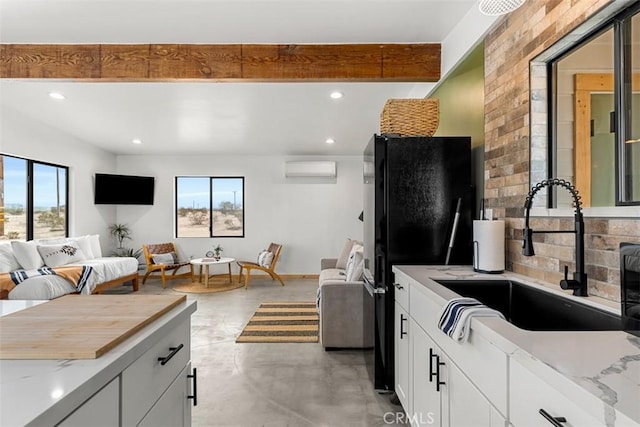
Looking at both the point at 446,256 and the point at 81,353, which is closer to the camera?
the point at 81,353

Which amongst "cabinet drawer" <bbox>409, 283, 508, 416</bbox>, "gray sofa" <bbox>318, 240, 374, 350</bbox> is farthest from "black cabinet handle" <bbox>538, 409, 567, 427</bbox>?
"gray sofa" <bbox>318, 240, 374, 350</bbox>

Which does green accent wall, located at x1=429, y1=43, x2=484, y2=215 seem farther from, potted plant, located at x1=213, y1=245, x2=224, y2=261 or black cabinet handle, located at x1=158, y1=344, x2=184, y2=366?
potted plant, located at x1=213, y1=245, x2=224, y2=261

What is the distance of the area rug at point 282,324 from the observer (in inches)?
142

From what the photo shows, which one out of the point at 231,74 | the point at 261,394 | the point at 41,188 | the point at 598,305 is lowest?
the point at 261,394

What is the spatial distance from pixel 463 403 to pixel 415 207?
132cm

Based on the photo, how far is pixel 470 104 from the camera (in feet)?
8.50

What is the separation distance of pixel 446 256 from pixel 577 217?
1.02 m

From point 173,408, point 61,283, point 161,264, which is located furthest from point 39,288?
point 173,408

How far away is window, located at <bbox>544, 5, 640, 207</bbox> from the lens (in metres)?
1.39

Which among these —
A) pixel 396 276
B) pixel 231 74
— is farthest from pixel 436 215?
pixel 231 74

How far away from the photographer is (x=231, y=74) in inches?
113

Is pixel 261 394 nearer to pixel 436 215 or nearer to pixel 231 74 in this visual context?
pixel 436 215

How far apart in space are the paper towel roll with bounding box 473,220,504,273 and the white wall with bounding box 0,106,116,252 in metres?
5.48

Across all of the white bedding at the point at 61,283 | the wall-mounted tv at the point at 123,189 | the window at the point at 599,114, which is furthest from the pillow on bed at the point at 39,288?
the window at the point at 599,114
